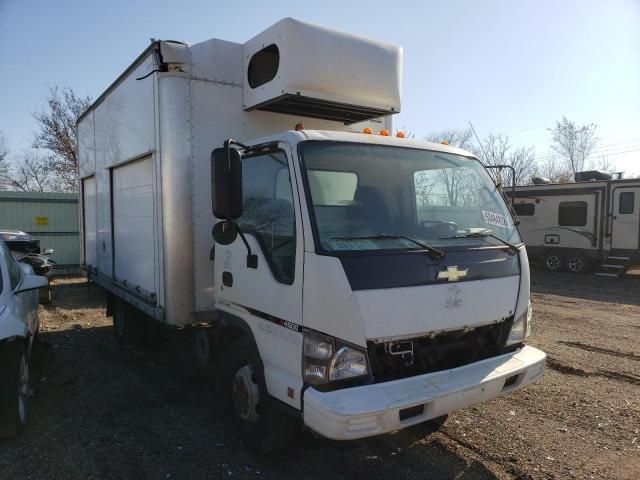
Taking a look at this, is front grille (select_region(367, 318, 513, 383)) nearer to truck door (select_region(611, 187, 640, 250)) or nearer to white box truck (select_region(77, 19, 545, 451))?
white box truck (select_region(77, 19, 545, 451))

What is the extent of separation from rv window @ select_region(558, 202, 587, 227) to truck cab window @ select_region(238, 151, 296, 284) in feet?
49.6

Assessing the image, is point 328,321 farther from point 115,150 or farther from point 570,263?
point 570,263

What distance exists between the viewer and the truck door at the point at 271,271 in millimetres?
3059

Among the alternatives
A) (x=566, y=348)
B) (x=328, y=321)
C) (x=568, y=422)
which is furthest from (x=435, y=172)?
(x=566, y=348)

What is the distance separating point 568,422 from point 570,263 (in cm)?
1369

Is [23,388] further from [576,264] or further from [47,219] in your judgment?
[576,264]

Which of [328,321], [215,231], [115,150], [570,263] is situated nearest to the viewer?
[328,321]

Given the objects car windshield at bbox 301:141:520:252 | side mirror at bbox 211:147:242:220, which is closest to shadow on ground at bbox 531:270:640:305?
car windshield at bbox 301:141:520:252

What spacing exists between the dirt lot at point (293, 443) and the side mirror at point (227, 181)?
1.90 metres

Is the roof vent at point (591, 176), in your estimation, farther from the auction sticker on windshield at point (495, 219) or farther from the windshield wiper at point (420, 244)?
the windshield wiper at point (420, 244)

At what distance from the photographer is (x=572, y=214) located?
16.1 m

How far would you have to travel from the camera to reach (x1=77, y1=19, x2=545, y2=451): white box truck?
2850 millimetres

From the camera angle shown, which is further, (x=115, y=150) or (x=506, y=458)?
(x=115, y=150)

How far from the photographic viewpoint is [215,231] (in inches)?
142
